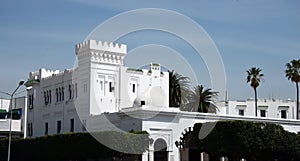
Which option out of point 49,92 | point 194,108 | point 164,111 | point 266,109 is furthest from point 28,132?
point 266,109

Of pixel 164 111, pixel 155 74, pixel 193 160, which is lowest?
pixel 193 160

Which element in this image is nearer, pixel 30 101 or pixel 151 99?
pixel 151 99

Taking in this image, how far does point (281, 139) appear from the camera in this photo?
181 feet

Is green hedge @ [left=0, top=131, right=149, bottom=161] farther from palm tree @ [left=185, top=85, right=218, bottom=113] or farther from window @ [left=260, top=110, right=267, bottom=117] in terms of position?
window @ [left=260, top=110, right=267, bottom=117]

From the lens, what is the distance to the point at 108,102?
67.1 m

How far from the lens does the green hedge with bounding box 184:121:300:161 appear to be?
2136 inches

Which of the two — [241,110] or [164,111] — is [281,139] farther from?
[241,110]

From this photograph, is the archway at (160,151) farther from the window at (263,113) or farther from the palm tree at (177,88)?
the window at (263,113)

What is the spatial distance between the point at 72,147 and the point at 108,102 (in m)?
10.4

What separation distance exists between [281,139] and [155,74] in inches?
863

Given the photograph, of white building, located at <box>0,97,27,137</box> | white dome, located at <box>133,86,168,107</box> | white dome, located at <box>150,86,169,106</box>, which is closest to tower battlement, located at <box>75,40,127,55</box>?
white dome, located at <box>150,86,169,106</box>

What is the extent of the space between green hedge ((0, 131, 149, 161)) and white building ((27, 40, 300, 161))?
3.04m

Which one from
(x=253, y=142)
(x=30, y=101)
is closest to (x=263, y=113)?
(x=30, y=101)

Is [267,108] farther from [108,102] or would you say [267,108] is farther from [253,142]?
[253,142]
